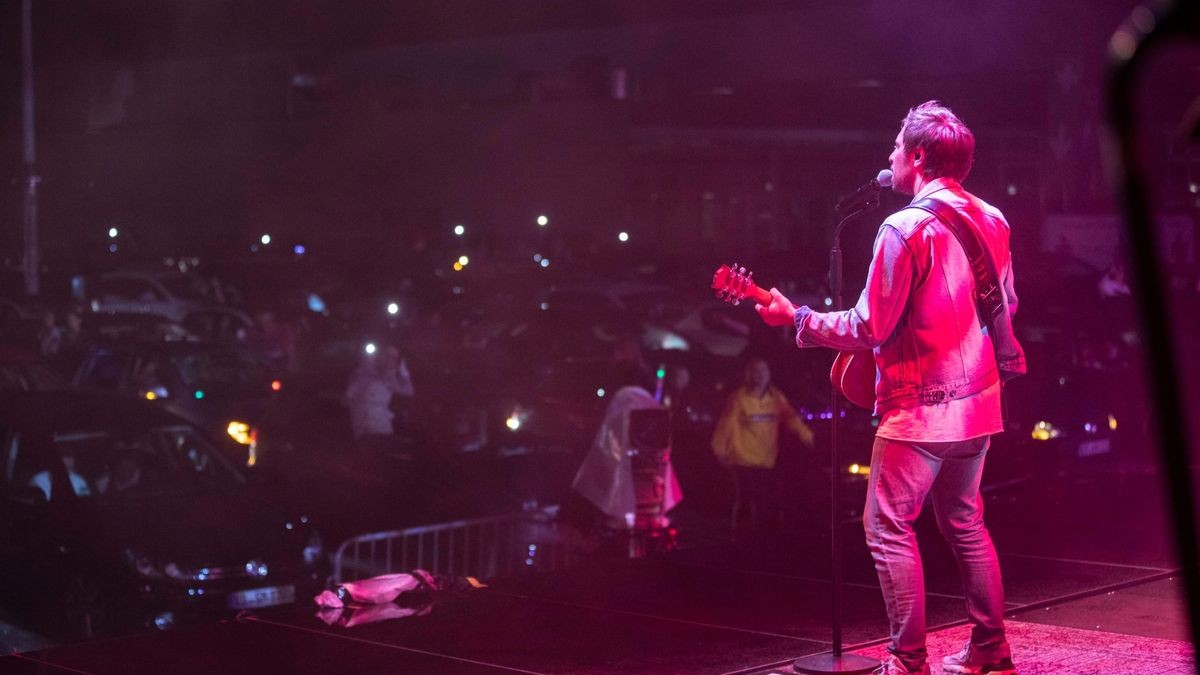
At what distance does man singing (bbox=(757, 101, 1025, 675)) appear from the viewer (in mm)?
4859

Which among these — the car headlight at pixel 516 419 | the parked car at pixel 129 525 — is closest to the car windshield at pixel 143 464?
the parked car at pixel 129 525

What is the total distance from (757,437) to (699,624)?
5389 mm

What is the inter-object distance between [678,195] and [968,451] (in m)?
30.7

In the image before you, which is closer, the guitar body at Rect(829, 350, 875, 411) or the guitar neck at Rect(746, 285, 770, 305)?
the guitar neck at Rect(746, 285, 770, 305)

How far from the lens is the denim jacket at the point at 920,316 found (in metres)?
4.84

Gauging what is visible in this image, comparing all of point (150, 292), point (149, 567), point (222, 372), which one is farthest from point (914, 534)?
point (150, 292)

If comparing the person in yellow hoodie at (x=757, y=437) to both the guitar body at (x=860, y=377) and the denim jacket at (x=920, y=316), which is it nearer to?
the guitar body at (x=860, y=377)

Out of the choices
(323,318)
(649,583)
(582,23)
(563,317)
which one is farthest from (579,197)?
(649,583)

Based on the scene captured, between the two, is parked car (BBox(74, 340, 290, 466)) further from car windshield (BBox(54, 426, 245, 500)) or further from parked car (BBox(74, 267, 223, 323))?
parked car (BBox(74, 267, 223, 323))

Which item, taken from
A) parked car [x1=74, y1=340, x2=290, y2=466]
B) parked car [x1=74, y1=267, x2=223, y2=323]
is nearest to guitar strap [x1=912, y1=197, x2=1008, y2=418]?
parked car [x1=74, y1=340, x2=290, y2=466]

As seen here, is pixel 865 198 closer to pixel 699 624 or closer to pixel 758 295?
pixel 758 295

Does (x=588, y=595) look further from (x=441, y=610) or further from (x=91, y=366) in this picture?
(x=91, y=366)

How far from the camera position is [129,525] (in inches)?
357

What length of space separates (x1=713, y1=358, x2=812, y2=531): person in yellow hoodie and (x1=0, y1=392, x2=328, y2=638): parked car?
3862mm
